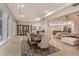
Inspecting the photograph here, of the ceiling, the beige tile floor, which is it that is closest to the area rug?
the beige tile floor

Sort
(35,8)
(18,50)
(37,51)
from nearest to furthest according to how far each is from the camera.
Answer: (37,51) < (18,50) < (35,8)

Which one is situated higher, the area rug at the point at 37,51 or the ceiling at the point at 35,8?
the ceiling at the point at 35,8

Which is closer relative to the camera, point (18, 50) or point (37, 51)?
point (37, 51)

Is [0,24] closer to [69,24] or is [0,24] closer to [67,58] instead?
[67,58]

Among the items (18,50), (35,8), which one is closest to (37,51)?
(18,50)

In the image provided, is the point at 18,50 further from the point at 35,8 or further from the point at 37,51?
the point at 35,8

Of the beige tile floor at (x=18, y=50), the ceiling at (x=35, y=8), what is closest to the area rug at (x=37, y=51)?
the beige tile floor at (x=18, y=50)

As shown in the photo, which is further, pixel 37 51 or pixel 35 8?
pixel 35 8

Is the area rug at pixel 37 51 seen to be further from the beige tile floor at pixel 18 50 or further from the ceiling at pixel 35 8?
the ceiling at pixel 35 8

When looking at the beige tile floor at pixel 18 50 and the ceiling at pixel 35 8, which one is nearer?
the beige tile floor at pixel 18 50

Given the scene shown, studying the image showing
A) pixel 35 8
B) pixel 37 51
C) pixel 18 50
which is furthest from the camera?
pixel 35 8

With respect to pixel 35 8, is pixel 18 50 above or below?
below

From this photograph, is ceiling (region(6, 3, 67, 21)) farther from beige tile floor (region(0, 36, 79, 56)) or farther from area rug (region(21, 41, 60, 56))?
area rug (region(21, 41, 60, 56))

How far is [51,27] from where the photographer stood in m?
12.3
